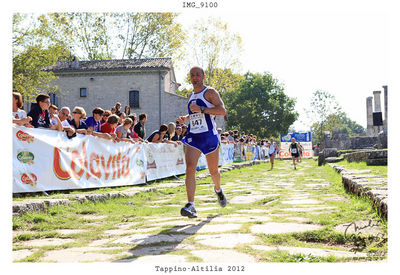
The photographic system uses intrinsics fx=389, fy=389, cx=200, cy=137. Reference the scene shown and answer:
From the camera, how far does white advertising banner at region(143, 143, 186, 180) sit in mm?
10188

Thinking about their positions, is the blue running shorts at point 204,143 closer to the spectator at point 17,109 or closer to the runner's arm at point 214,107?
the runner's arm at point 214,107

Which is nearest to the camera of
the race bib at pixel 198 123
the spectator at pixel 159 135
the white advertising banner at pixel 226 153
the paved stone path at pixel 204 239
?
the paved stone path at pixel 204 239

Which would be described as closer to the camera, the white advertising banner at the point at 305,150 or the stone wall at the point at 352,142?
the stone wall at the point at 352,142

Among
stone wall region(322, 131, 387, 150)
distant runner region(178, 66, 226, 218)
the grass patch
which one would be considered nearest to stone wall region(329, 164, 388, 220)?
the grass patch

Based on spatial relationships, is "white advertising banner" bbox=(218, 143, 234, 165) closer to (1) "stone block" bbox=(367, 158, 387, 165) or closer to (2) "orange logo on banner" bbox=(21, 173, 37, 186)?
(1) "stone block" bbox=(367, 158, 387, 165)

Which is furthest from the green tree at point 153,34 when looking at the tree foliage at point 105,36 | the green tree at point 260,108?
the green tree at point 260,108

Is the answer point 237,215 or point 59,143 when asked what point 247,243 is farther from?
point 59,143

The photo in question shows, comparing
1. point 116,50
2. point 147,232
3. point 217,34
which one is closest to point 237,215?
point 147,232

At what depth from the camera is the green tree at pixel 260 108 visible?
53344mm

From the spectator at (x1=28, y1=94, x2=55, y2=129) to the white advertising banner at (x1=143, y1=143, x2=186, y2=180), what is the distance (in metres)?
3.25

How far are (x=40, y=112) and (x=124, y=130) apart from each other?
254cm

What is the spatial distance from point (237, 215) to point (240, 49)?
28.4 m

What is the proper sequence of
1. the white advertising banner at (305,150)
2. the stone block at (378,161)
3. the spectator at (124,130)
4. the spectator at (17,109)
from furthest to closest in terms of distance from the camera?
the white advertising banner at (305,150), the stone block at (378,161), the spectator at (124,130), the spectator at (17,109)

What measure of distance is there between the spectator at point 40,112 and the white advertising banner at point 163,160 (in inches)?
128
